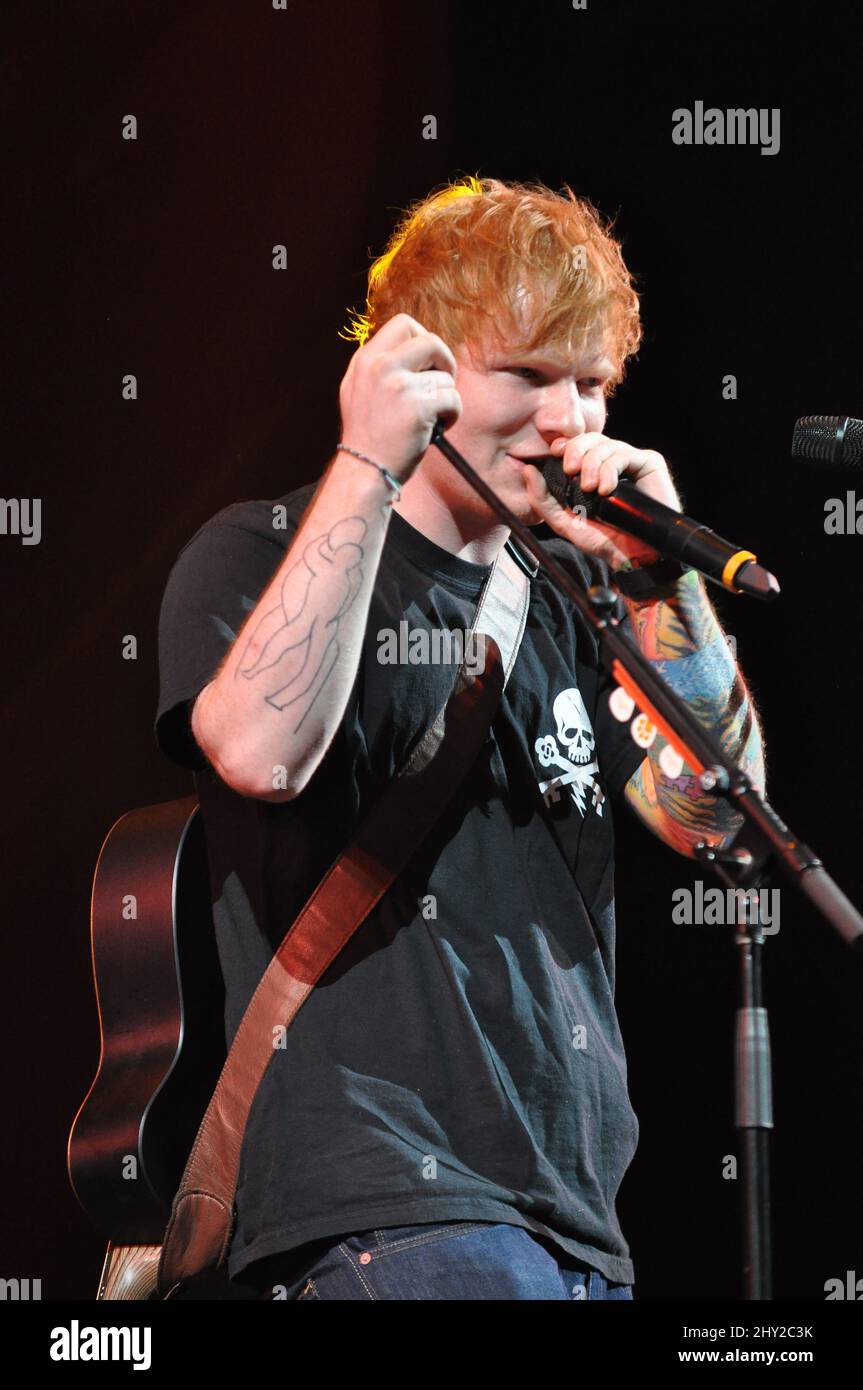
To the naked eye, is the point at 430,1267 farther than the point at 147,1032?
No

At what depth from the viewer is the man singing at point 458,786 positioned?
5.01ft

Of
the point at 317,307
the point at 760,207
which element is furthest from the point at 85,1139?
the point at 760,207

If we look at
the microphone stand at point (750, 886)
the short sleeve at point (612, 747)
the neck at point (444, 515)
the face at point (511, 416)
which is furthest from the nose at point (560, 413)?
the microphone stand at point (750, 886)

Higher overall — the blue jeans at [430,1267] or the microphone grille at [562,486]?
the microphone grille at [562,486]

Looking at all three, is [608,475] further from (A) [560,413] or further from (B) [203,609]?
(B) [203,609]

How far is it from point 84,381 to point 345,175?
1.94 ft

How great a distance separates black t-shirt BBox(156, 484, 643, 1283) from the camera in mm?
1587

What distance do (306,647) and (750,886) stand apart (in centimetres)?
50

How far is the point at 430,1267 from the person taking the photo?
1.51 meters

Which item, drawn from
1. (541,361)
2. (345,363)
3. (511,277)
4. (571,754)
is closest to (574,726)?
(571,754)

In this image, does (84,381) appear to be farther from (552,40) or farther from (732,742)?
(732,742)

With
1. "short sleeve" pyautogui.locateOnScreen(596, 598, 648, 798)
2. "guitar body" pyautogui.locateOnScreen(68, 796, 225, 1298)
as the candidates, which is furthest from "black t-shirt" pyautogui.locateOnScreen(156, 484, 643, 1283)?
"guitar body" pyautogui.locateOnScreen(68, 796, 225, 1298)

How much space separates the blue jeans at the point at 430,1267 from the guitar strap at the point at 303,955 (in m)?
0.14

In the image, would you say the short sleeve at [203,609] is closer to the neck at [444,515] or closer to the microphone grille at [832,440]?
the neck at [444,515]
